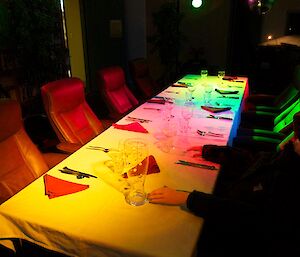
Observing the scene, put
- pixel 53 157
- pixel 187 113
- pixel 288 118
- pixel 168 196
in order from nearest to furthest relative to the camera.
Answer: pixel 168 196 < pixel 53 157 < pixel 187 113 < pixel 288 118

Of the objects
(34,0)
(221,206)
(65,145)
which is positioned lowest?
(65,145)

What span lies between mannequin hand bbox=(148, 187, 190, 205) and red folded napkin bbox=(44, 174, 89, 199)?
Answer: 33cm

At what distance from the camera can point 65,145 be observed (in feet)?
7.37

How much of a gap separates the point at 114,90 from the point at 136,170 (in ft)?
7.79

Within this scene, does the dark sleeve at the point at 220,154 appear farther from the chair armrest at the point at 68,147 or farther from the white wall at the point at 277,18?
the white wall at the point at 277,18

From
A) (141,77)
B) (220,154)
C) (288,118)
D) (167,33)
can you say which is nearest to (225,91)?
(288,118)

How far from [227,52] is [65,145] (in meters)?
5.30

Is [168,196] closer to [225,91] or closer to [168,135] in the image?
[168,135]

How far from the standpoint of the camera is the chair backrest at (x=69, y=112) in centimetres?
237

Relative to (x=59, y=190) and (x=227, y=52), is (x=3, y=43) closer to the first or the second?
(x=59, y=190)

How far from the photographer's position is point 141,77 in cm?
450

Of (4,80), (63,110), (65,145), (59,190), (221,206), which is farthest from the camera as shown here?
(4,80)

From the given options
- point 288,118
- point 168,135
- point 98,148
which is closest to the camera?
point 98,148

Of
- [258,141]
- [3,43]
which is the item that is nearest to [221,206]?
[258,141]
